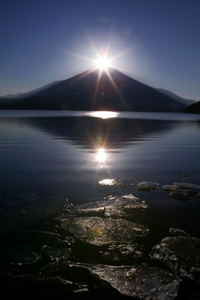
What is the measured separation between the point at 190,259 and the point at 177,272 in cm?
44

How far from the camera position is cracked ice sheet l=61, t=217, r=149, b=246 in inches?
195

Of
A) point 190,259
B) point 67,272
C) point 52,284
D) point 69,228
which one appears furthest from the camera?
point 69,228

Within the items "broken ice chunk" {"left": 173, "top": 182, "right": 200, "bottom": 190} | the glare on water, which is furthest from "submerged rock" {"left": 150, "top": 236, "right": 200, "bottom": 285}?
the glare on water

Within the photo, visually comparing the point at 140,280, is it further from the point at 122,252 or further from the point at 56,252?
the point at 56,252

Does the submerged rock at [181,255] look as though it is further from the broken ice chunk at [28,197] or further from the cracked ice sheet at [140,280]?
the broken ice chunk at [28,197]

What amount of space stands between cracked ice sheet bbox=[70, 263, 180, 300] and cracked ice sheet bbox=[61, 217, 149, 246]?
80 centimetres

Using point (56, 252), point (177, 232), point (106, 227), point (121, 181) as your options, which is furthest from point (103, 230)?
point (121, 181)

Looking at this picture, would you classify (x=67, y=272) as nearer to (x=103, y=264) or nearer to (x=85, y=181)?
(x=103, y=264)

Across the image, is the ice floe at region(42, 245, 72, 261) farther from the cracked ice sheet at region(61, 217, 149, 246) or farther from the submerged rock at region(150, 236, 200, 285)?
the submerged rock at region(150, 236, 200, 285)

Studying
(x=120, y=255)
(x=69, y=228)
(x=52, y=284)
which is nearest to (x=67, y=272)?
(x=52, y=284)

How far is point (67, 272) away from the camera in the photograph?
155 inches

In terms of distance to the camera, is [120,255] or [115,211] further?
[115,211]

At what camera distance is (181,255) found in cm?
446

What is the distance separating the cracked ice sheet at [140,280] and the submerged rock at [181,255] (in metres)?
0.21
